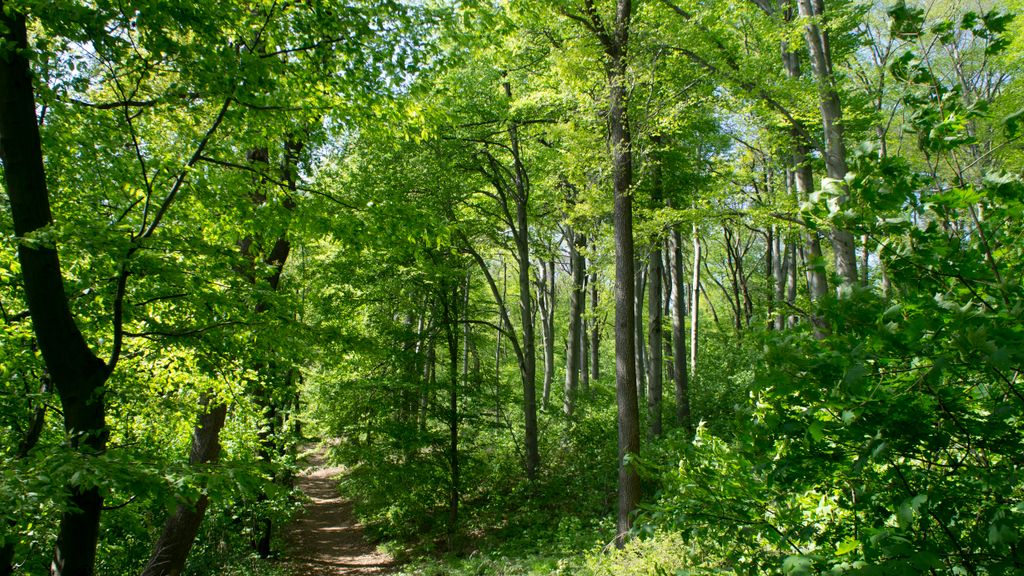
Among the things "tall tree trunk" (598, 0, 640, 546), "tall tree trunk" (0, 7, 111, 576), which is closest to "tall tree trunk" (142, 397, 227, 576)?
"tall tree trunk" (0, 7, 111, 576)

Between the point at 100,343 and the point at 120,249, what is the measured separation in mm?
2486

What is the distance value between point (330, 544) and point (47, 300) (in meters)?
12.6

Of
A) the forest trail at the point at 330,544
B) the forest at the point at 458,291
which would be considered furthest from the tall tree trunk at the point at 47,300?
the forest trail at the point at 330,544

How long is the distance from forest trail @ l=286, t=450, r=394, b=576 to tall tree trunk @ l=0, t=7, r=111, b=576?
8109 millimetres

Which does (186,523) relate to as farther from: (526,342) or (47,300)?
(526,342)

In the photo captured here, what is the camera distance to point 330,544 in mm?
14141

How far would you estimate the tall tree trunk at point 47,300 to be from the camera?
3348 millimetres

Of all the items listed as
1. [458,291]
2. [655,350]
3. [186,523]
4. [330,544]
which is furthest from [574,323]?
[186,523]

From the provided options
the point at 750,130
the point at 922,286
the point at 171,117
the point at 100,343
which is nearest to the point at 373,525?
the point at 100,343

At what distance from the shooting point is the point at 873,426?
1839 mm

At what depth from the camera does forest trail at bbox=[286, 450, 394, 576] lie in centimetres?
1227

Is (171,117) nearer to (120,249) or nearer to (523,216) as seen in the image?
(120,249)

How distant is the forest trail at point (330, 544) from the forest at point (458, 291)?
0.25 meters

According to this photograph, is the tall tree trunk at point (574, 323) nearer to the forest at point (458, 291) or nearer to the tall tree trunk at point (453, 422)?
the forest at point (458, 291)
